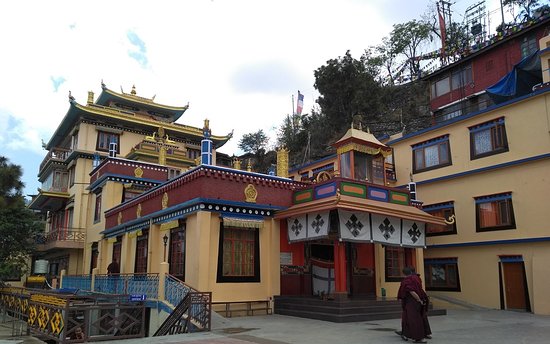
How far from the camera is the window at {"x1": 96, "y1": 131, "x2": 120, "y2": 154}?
118 feet

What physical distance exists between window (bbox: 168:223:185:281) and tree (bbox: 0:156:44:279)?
1130 centimetres

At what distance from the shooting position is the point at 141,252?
20.3m

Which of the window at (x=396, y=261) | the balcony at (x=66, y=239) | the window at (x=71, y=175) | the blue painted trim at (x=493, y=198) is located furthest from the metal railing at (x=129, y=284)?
the window at (x=71, y=175)

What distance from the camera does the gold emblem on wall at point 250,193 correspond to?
16.0m

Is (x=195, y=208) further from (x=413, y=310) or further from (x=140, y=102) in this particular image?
(x=140, y=102)

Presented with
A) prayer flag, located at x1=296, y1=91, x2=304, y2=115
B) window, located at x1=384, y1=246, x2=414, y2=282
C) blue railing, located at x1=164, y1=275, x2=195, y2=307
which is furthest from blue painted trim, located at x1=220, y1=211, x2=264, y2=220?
prayer flag, located at x1=296, y1=91, x2=304, y2=115

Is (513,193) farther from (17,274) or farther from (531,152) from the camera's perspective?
(17,274)

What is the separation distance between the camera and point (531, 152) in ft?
59.5

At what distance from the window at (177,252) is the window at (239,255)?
1.77 metres

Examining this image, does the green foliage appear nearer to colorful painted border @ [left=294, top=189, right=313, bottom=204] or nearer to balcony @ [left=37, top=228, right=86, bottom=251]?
balcony @ [left=37, top=228, right=86, bottom=251]

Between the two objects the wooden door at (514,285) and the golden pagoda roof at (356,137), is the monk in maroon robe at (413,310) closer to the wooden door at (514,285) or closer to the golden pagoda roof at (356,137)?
the golden pagoda roof at (356,137)

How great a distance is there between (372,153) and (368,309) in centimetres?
583

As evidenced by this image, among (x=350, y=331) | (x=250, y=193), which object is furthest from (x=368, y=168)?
(x=350, y=331)

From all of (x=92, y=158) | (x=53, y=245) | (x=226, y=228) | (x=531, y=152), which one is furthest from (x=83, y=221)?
(x=531, y=152)
